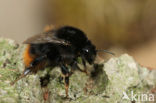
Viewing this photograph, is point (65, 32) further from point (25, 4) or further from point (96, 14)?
point (25, 4)

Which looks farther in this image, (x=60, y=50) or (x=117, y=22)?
(x=117, y=22)

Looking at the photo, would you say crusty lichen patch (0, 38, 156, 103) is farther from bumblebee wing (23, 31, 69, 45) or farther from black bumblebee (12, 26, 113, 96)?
bumblebee wing (23, 31, 69, 45)

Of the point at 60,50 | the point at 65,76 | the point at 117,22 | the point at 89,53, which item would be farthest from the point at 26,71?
the point at 117,22

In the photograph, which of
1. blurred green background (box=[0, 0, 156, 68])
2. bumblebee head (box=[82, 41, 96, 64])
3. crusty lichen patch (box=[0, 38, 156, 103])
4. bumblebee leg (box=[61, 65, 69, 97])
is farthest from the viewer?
blurred green background (box=[0, 0, 156, 68])

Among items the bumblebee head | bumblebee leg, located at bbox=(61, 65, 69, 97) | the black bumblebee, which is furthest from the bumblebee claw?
the bumblebee head

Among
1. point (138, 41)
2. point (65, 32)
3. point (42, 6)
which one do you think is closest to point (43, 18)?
point (42, 6)

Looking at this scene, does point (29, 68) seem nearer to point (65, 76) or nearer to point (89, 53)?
point (65, 76)
